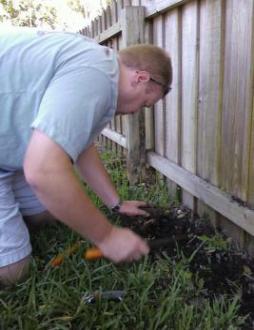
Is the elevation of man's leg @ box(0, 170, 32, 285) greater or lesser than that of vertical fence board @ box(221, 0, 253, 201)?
lesser

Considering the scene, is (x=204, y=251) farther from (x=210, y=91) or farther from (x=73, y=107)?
(x=73, y=107)

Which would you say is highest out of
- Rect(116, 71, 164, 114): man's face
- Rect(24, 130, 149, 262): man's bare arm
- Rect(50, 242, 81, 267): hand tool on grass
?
Rect(116, 71, 164, 114): man's face

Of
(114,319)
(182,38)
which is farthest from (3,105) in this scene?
(182,38)

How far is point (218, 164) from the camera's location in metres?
2.35

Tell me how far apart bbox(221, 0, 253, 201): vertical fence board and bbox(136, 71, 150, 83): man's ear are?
0.50 meters

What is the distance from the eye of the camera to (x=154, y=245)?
2.29 m

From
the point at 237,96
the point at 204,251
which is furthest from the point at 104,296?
the point at 237,96

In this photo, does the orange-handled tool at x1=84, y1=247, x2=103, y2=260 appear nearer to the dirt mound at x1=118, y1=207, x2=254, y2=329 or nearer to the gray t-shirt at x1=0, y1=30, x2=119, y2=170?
the dirt mound at x1=118, y1=207, x2=254, y2=329

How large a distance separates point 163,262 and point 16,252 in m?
0.71

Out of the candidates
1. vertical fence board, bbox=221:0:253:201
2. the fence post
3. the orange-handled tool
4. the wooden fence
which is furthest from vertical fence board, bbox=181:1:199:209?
the orange-handled tool

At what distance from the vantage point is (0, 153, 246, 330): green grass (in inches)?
65.6

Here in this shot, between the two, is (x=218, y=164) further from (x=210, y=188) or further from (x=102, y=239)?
(x=102, y=239)

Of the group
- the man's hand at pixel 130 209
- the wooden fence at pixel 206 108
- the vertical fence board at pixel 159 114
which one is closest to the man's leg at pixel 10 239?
the man's hand at pixel 130 209

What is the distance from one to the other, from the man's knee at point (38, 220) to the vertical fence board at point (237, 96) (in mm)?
1046
